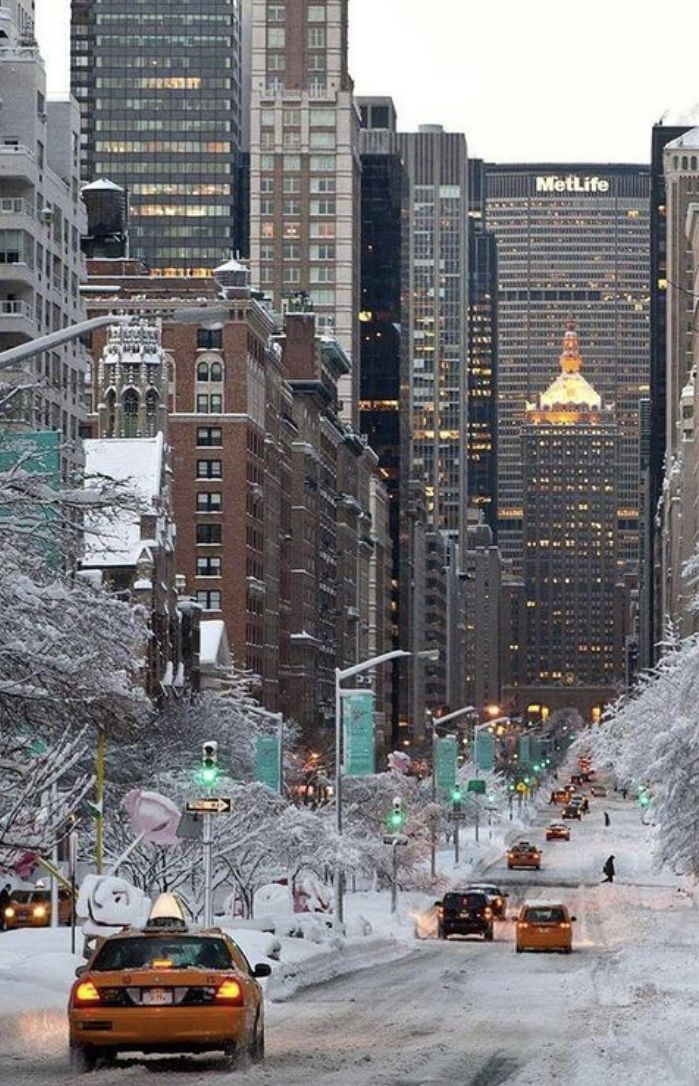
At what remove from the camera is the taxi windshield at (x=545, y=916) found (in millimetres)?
58781

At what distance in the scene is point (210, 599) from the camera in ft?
491

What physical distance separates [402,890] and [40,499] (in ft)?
232

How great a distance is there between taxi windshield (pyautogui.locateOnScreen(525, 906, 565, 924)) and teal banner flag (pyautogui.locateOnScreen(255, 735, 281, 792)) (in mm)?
8399

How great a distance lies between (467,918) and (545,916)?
33.5 feet

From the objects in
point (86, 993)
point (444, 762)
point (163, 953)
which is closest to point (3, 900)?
point (163, 953)

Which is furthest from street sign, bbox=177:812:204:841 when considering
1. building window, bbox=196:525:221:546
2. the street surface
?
building window, bbox=196:525:221:546

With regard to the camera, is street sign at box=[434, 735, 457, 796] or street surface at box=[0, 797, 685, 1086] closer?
street surface at box=[0, 797, 685, 1086]

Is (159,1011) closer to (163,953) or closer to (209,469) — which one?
(163,953)

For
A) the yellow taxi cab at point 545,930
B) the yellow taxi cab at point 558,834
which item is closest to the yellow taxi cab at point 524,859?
the yellow taxi cab at point 558,834

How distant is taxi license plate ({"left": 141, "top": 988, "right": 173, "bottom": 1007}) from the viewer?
23562 mm

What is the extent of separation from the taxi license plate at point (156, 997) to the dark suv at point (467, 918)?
150 ft

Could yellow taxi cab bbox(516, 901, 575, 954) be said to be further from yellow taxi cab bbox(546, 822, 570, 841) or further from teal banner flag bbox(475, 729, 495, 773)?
yellow taxi cab bbox(546, 822, 570, 841)

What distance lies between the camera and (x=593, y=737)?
90562 millimetres

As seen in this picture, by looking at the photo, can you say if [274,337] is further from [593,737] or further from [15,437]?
[15,437]
